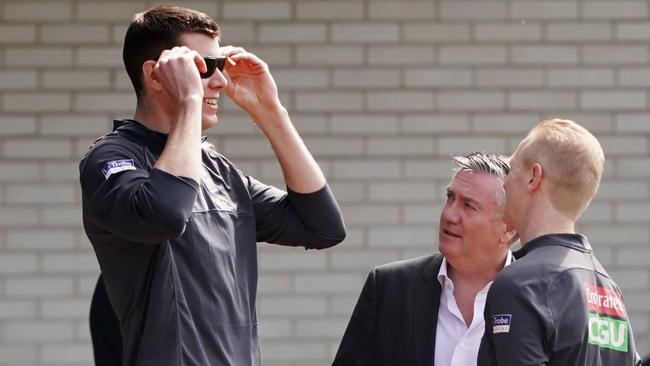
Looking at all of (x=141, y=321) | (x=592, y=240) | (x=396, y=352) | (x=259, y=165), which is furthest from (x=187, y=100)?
(x=592, y=240)

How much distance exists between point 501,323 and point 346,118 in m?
4.17

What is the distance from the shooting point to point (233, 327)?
11.9 feet

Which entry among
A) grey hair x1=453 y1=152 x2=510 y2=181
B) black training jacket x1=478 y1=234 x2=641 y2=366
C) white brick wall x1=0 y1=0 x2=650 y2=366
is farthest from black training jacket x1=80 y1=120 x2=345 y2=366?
white brick wall x1=0 y1=0 x2=650 y2=366

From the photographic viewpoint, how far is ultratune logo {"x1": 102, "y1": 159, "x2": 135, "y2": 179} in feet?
11.5

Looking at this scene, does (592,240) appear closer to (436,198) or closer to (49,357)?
(436,198)

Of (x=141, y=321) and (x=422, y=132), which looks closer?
(x=141, y=321)

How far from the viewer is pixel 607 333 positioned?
3.49 m

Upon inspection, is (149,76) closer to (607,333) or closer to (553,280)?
(553,280)

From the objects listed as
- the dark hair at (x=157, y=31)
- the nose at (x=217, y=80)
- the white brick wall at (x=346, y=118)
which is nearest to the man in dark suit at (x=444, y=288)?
the nose at (x=217, y=80)

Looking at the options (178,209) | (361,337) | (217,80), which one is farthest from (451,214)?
(178,209)

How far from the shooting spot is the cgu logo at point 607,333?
3.43 m

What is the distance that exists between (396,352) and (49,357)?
3432 mm

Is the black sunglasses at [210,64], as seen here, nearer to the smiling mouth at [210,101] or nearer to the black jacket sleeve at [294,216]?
the smiling mouth at [210,101]

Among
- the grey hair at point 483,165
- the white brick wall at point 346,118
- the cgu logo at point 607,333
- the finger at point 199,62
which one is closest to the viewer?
the cgu logo at point 607,333
